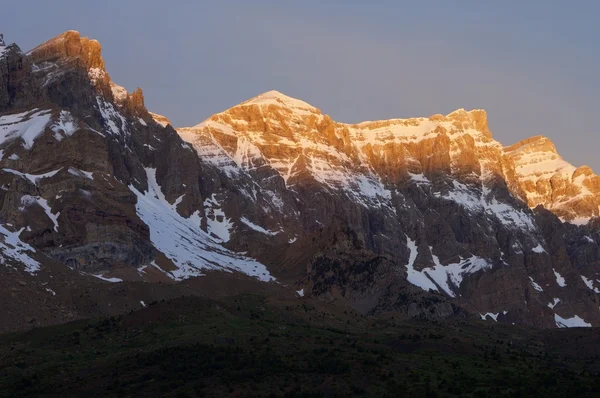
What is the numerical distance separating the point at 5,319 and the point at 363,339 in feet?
237

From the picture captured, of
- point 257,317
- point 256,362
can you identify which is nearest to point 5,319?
point 257,317

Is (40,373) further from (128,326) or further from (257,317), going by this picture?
(257,317)

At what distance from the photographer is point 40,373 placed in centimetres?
12312

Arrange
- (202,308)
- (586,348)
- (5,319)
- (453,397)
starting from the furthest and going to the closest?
(5,319), (586,348), (202,308), (453,397)

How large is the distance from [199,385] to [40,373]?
19.6 meters

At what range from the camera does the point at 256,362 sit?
402 ft

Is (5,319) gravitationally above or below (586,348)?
below

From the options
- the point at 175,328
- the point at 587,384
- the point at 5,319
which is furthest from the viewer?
the point at 5,319

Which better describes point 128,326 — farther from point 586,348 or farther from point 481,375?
point 586,348

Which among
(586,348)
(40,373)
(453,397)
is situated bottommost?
(40,373)

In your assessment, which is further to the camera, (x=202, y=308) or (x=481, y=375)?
(x=202, y=308)

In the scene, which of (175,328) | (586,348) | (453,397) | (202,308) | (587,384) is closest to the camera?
(453,397)

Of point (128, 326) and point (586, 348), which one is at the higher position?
point (586, 348)

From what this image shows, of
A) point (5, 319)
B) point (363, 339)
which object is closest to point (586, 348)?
point (363, 339)
